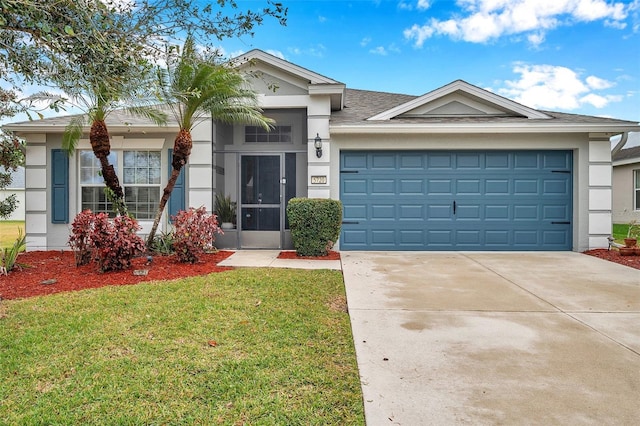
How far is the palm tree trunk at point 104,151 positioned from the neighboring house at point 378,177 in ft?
4.48

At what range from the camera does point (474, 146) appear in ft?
32.0

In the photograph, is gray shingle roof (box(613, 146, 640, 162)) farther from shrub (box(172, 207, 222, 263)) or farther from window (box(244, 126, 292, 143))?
shrub (box(172, 207, 222, 263))

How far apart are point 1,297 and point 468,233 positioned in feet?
30.6

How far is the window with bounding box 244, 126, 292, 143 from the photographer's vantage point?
34.5ft

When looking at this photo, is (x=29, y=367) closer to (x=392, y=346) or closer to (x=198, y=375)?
(x=198, y=375)

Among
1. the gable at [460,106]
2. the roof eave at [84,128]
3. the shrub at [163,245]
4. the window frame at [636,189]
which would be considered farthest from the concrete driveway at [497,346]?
the window frame at [636,189]

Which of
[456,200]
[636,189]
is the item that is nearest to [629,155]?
[636,189]

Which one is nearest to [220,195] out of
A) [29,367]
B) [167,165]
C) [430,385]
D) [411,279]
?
[167,165]

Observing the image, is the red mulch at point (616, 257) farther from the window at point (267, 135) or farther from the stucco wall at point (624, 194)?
the stucco wall at point (624, 194)

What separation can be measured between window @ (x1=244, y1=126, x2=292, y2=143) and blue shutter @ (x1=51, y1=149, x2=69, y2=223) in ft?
15.0

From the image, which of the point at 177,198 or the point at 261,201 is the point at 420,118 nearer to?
the point at 261,201

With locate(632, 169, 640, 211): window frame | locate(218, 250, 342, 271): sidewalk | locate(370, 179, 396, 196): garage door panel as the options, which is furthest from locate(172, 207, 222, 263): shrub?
locate(632, 169, 640, 211): window frame

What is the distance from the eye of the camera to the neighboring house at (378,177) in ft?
31.4

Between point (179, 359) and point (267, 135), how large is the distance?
789 centimetres
